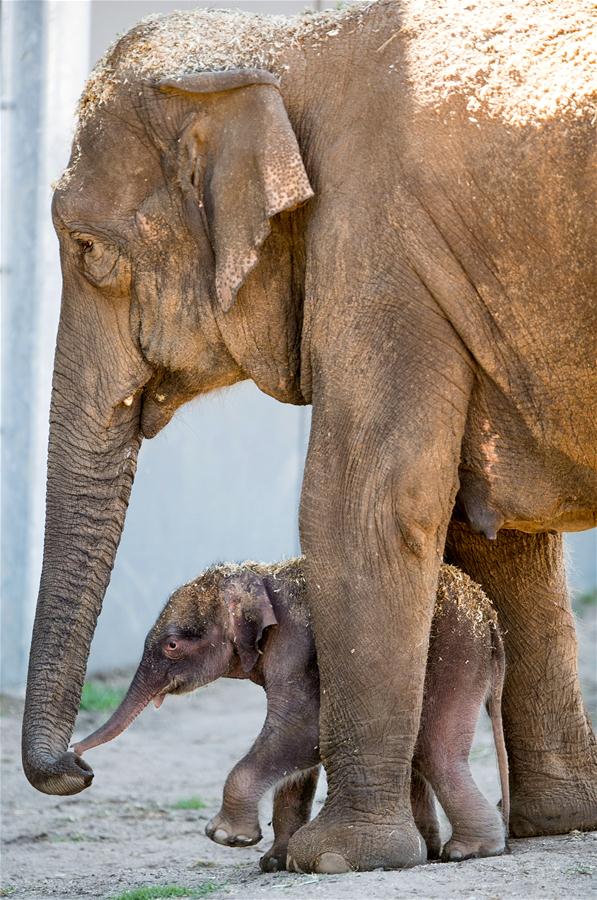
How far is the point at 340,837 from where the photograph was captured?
452 centimetres

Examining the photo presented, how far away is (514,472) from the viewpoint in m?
4.61

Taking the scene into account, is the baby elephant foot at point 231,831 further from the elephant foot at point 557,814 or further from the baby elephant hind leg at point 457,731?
the elephant foot at point 557,814

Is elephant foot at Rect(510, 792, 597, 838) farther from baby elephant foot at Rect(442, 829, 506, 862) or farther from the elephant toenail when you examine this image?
the elephant toenail

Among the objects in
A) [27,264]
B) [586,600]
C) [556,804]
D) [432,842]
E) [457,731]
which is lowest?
[432,842]

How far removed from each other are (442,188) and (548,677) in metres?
1.88

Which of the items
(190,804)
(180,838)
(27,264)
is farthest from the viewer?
(27,264)

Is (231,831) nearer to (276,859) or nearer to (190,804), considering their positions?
(276,859)

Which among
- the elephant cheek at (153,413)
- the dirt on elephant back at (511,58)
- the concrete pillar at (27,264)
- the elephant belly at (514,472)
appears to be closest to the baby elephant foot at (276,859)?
the elephant belly at (514,472)

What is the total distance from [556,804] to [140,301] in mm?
2195

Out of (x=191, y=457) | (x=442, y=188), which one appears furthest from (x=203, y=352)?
(x=191, y=457)

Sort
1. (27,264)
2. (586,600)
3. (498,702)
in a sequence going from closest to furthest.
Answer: (498,702)
(27,264)
(586,600)

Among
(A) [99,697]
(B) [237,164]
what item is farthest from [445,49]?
(A) [99,697]

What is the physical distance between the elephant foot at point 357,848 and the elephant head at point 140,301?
68 cm

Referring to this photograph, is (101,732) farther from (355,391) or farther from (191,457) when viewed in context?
(191,457)
